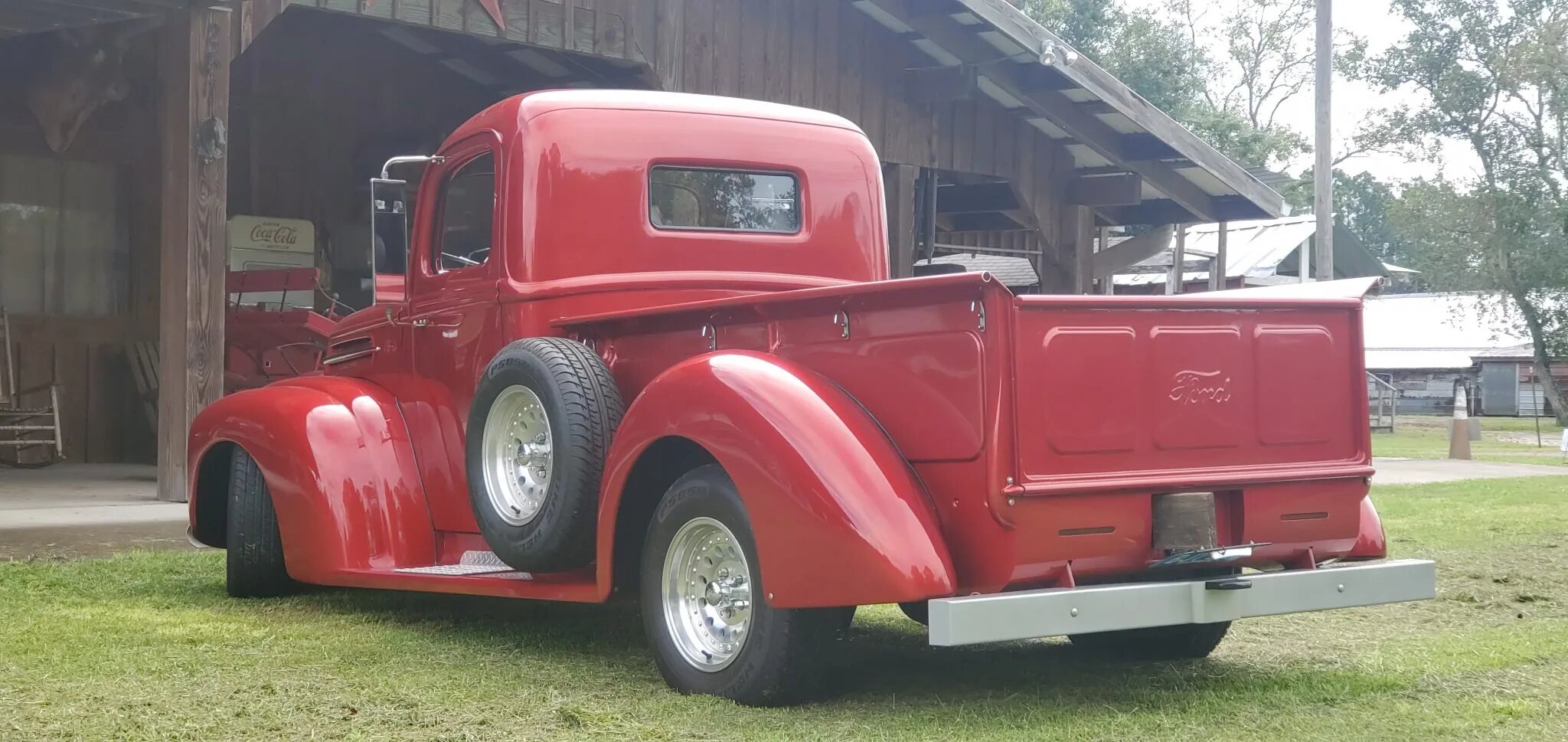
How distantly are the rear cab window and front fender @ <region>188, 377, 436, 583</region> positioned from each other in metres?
1.35

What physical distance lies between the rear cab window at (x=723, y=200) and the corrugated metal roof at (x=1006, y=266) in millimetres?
11698

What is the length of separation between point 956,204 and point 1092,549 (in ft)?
42.9

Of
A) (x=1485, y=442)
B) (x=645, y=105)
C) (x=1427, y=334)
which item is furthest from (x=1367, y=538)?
(x=1427, y=334)

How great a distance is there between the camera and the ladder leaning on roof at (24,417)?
1229 centimetres

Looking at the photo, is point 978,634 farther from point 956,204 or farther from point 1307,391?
point 956,204

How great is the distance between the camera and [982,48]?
1297 cm

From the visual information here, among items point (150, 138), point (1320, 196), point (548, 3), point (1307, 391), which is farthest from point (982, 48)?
point (1307, 391)

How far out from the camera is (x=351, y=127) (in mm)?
15047

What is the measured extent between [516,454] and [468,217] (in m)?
1.20

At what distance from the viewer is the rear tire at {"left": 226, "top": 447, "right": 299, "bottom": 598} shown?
661 centimetres

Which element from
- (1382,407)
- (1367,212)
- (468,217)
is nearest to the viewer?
(468,217)

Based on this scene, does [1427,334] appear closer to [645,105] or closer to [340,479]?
[645,105]

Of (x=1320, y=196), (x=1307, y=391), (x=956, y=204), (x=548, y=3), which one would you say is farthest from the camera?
(x=956, y=204)

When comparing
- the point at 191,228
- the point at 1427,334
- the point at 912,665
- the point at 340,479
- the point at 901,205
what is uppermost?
the point at 1427,334
